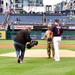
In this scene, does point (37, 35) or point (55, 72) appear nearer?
point (55, 72)

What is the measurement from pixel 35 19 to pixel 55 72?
48.2 meters

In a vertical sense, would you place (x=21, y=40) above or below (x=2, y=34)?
above

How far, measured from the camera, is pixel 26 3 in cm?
10662

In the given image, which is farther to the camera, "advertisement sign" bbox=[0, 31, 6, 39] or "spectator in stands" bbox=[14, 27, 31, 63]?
"advertisement sign" bbox=[0, 31, 6, 39]

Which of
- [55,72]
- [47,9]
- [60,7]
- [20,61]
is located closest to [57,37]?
[20,61]

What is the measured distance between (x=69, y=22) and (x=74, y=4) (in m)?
21.5

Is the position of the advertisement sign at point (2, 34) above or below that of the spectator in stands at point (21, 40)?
below

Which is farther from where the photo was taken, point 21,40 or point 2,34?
point 2,34

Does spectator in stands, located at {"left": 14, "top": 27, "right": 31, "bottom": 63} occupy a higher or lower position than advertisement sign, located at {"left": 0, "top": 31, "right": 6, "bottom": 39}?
higher

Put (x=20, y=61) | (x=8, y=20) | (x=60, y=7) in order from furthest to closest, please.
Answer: (x=60, y=7) < (x=8, y=20) < (x=20, y=61)

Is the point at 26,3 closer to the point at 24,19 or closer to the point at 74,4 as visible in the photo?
the point at 74,4

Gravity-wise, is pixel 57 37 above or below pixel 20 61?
above

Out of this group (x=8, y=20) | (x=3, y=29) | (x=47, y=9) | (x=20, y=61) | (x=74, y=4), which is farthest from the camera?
(x=47, y=9)

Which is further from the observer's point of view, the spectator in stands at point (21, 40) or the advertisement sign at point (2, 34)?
the advertisement sign at point (2, 34)
